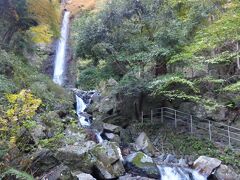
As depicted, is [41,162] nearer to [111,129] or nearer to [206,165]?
[206,165]

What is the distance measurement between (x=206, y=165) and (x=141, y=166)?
215 centimetres

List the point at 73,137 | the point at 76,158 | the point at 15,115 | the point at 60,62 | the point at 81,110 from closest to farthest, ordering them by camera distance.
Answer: the point at 15,115 < the point at 76,158 < the point at 73,137 < the point at 81,110 < the point at 60,62

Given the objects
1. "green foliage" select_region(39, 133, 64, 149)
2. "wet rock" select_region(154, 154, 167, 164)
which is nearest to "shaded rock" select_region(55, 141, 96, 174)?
"green foliage" select_region(39, 133, 64, 149)

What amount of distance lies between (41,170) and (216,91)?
8.44 m

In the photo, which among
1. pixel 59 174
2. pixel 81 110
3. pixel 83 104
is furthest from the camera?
pixel 83 104

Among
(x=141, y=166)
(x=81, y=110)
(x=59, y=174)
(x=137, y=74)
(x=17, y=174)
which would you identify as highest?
(x=137, y=74)

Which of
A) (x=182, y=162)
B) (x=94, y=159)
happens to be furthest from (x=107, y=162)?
(x=182, y=162)

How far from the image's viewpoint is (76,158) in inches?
261

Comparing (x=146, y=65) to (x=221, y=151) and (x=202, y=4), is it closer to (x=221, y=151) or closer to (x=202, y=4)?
(x=202, y=4)

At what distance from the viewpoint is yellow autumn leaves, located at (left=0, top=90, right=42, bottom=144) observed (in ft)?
15.9

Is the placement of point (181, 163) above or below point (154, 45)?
below

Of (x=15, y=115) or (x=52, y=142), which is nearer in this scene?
(x=15, y=115)

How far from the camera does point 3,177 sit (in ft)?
13.7

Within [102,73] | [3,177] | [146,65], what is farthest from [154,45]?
[3,177]
